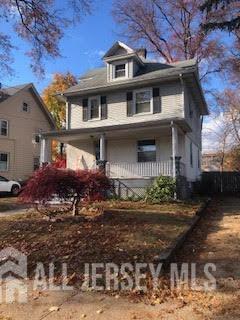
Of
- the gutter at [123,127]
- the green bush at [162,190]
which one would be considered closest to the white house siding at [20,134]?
the gutter at [123,127]

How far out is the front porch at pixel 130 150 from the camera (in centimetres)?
1800

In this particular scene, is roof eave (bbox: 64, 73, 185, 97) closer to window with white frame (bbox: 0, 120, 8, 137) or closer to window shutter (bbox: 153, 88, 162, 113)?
window shutter (bbox: 153, 88, 162, 113)

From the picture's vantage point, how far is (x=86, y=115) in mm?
22031

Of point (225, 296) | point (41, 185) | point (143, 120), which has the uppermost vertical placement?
point (143, 120)

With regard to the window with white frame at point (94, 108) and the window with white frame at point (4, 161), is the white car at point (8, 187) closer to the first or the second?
the window with white frame at point (4, 161)

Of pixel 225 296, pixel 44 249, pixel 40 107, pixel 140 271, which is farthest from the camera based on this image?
pixel 40 107

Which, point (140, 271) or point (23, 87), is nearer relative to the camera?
point (140, 271)

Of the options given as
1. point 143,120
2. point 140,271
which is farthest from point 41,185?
point 143,120

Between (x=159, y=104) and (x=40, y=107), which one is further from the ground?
(x=40, y=107)

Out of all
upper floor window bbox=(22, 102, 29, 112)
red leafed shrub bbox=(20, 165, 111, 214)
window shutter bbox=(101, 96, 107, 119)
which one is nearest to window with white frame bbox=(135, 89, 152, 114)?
window shutter bbox=(101, 96, 107, 119)

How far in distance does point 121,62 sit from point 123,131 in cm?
497

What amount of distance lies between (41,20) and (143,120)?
8.61 m

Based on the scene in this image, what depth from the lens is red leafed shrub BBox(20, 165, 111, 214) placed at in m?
9.34

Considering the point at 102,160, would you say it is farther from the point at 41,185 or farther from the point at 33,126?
the point at 33,126
